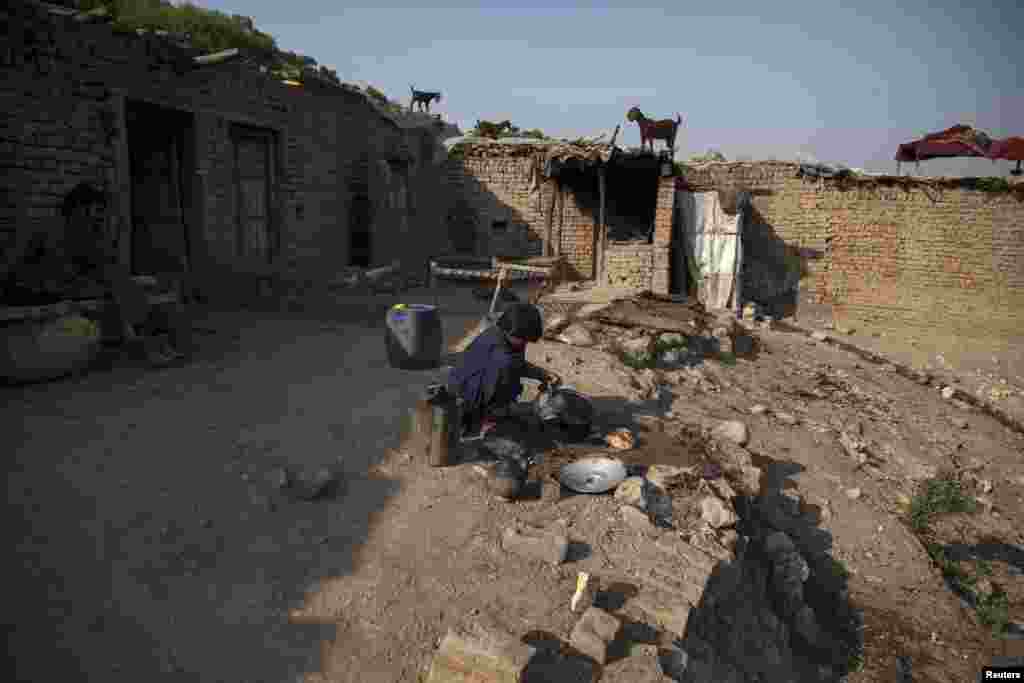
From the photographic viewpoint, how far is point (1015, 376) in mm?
9203

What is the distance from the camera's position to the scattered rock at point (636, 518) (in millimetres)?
3467

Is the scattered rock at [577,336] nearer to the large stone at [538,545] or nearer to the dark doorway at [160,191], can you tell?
the large stone at [538,545]

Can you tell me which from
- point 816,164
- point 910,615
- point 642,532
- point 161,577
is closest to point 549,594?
point 642,532

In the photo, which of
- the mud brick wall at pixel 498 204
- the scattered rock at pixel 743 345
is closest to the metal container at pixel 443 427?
the scattered rock at pixel 743 345

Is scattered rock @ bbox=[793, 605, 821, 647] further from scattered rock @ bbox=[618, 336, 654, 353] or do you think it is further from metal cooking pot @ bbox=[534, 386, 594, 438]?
scattered rock @ bbox=[618, 336, 654, 353]

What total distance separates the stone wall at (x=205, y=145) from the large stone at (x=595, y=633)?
6.09 m

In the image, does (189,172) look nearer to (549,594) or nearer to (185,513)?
(185,513)

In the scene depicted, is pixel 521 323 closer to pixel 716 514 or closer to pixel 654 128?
pixel 716 514

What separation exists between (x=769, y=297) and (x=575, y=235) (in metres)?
3.94

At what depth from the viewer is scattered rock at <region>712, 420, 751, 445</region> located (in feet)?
18.4

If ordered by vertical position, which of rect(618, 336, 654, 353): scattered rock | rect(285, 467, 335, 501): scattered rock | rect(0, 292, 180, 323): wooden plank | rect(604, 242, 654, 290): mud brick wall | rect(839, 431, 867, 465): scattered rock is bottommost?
rect(839, 431, 867, 465): scattered rock

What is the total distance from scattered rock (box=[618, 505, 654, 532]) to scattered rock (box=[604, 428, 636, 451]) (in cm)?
102

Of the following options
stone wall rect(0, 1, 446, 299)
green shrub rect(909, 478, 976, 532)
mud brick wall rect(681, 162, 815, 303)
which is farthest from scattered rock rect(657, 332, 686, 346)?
stone wall rect(0, 1, 446, 299)

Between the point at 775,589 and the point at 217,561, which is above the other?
the point at 217,561
